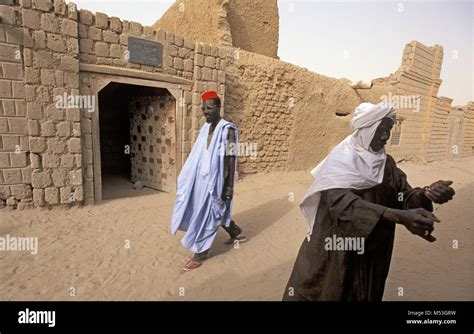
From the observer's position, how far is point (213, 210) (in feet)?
10.3

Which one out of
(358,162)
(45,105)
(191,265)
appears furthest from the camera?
(45,105)

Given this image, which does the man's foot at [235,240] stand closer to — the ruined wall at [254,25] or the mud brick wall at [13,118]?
the mud brick wall at [13,118]

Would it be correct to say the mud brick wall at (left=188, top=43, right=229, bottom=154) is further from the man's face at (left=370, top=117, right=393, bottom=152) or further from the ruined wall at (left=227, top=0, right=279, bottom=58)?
the man's face at (left=370, top=117, right=393, bottom=152)

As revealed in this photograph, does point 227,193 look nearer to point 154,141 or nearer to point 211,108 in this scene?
point 211,108

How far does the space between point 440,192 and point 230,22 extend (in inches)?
343

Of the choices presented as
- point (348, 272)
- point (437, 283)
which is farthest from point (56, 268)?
point (437, 283)

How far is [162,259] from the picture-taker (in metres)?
3.36

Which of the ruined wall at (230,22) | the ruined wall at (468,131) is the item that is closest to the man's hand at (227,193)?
the ruined wall at (230,22)

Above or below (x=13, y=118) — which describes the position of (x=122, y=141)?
below

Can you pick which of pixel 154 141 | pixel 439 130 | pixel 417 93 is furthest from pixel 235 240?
pixel 439 130

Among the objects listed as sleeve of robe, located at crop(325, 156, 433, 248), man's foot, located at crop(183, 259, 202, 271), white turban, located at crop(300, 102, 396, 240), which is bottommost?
man's foot, located at crop(183, 259, 202, 271)

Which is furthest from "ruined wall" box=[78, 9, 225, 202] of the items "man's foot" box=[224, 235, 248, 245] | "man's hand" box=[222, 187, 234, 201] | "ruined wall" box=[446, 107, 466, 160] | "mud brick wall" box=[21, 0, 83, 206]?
"ruined wall" box=[446, 107, 466, 160]

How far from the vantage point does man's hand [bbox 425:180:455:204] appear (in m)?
1.50
